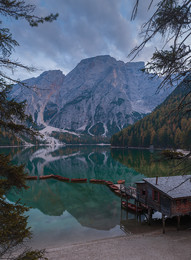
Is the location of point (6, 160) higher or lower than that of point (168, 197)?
higher

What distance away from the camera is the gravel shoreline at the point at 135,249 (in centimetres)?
1435

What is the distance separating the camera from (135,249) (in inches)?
611

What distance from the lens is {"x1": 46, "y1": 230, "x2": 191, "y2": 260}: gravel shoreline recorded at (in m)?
14.4

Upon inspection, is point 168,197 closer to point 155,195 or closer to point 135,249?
point 155,195

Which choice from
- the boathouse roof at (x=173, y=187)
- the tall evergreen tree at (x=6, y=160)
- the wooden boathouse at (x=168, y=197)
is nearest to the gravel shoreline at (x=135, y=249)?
the wooden boathouse at (x=168, y=197)

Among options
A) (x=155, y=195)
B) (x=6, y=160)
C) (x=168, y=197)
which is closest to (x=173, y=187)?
(x=168, y=197)

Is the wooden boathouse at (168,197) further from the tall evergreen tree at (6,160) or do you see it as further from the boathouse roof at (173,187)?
the tall evergreen tree at (6,160)

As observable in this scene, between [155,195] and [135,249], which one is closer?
[135,249]

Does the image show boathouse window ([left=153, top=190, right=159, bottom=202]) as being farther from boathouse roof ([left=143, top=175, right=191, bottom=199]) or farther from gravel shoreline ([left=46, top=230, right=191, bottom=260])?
gravel shoreline ([left=46, top=230, right=191, bottom=260])

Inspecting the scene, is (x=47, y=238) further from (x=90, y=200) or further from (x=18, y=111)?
(x=18, y=111)

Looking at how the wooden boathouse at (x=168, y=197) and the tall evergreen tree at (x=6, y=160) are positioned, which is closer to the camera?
the tall evergreen tree at (x=6, y=160)

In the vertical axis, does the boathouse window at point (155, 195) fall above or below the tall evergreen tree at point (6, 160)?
below

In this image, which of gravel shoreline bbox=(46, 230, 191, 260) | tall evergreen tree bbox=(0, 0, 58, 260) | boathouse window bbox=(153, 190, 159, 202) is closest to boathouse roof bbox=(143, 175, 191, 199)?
boathouse window bbox=(153, 190, 159, 202)

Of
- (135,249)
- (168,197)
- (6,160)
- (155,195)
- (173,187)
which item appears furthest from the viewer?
(155,195)
